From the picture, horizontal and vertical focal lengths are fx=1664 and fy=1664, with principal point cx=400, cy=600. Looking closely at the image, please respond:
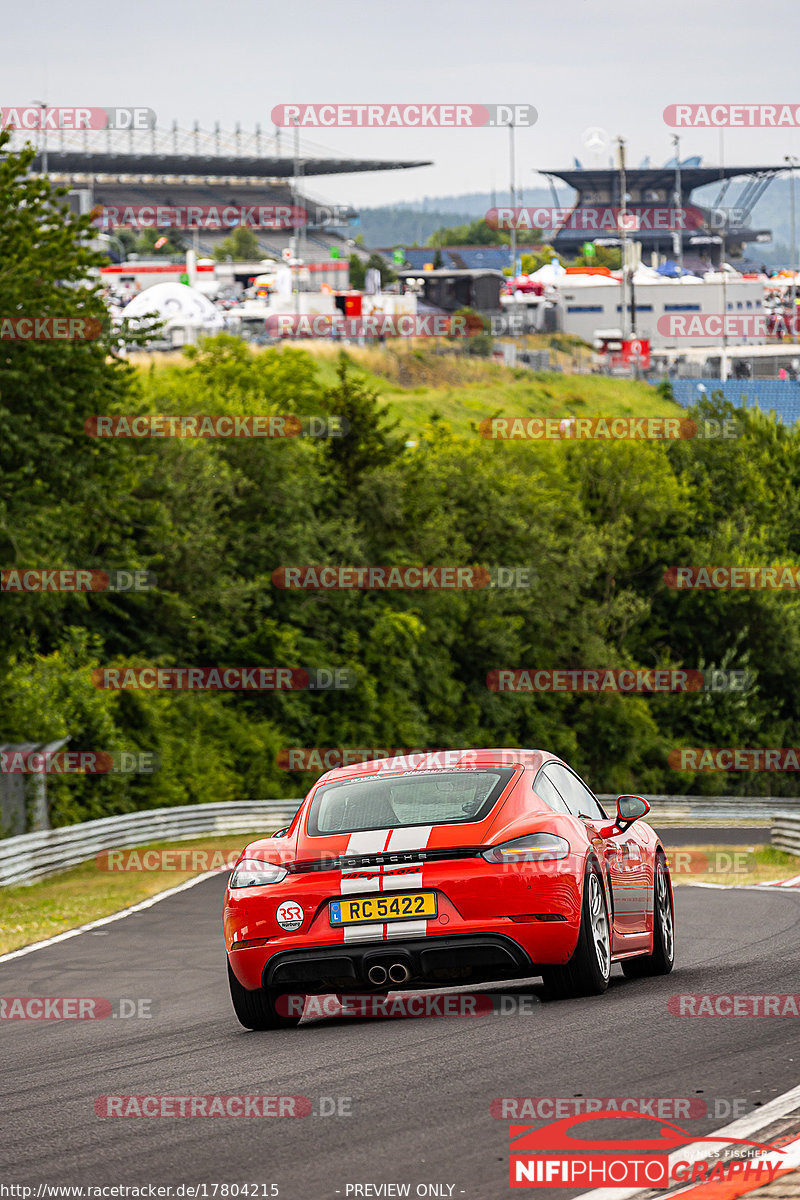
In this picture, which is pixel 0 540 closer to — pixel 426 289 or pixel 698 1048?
pixel 698 1048

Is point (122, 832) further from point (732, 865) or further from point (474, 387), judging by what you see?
point (474, 387)

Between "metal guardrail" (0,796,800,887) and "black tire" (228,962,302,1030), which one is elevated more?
"black tire" (228,962,302,1030)

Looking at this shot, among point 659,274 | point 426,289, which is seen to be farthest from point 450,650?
point 659,274

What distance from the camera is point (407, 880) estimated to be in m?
7.67

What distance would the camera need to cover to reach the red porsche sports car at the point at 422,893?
7629mm

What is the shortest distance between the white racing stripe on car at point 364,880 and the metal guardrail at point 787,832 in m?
20.7

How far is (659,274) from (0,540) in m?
127

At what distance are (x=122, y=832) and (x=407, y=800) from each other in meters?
20.4

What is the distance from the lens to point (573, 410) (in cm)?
9775

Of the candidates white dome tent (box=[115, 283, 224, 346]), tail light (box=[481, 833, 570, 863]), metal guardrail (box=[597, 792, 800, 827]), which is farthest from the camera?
white dome tent (box=[115, 283, 224, 346])

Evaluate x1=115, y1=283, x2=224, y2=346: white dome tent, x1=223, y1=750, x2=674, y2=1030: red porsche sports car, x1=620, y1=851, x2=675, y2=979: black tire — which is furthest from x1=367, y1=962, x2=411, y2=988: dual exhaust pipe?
x1=115, y1=283, x2=224, y2=346: white dome tent

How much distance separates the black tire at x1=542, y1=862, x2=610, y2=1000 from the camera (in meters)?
7.97

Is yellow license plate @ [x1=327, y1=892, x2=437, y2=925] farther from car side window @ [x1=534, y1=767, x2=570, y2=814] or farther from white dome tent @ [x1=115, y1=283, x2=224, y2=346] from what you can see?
white dome tent @ [x1=115, y1=283, x2=224, y2=346]

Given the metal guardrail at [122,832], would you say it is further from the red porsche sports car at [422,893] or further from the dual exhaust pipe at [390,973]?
the dual exhaust pipe at [390,973]
